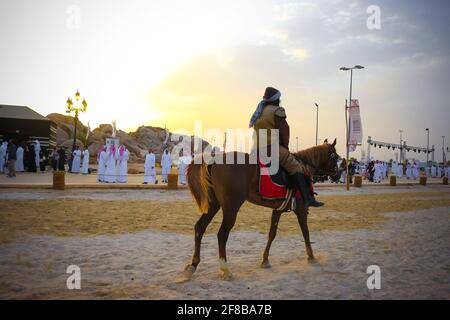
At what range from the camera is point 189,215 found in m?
10.8

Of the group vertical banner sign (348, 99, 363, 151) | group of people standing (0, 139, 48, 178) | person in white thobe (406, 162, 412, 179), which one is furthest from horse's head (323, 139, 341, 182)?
person in white thobe (406, 162, 412, 179)

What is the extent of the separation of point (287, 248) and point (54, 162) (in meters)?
30.4

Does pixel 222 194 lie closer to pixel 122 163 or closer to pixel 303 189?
pixel 303 189

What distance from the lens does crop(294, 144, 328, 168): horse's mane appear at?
253 inches

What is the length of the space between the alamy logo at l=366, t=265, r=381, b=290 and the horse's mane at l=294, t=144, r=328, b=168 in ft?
6.85

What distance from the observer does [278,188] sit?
18.1ft

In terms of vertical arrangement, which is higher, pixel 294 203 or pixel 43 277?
pixel 294 203

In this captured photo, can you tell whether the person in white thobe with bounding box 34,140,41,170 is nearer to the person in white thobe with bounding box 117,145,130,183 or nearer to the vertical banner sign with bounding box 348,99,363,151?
the person in white thobe with bounding box 117,145,130,183

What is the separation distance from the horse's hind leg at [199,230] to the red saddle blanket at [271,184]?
2.62 ft

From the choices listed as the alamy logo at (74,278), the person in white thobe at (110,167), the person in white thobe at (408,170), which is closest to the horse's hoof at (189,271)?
the alamy logo at (74,278)
